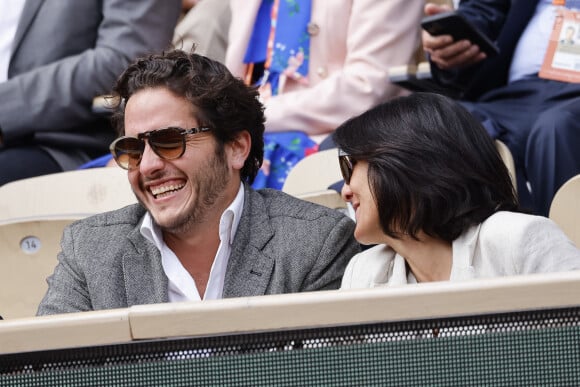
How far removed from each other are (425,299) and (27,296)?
6.67ft

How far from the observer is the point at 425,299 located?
1075mm

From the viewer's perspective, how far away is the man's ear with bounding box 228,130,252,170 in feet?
8.62

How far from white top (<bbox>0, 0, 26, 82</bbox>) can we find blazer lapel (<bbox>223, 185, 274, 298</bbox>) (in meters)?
2.14

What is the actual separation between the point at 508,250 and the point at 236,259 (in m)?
0.69

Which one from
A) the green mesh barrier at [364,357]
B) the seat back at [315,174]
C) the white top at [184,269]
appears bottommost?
the seat back at [315,174]

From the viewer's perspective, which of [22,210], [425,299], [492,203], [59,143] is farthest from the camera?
[59,143]

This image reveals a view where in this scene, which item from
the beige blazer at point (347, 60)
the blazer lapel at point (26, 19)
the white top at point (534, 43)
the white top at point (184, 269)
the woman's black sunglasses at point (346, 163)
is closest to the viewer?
the woman's black sunglasses at point (346, 163)

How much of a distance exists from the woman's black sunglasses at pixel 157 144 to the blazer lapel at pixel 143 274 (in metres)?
0.21

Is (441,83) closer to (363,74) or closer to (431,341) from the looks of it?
(363,74)

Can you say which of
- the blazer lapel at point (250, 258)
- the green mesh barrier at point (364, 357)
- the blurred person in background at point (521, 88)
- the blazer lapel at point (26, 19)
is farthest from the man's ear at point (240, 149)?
the blazer lapel at point (26, 19)

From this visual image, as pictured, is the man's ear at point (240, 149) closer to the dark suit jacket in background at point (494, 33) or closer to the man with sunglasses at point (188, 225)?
the man with sunglasses at point (188, 225)

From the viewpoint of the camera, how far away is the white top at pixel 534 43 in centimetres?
353

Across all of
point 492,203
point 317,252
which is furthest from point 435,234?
point 317,252

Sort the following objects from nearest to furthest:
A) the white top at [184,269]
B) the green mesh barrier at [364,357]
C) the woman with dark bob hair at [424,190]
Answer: the green mesh barrier at [364,357], the woman with dark bob hair at [424,190], the white top at [184,269]
